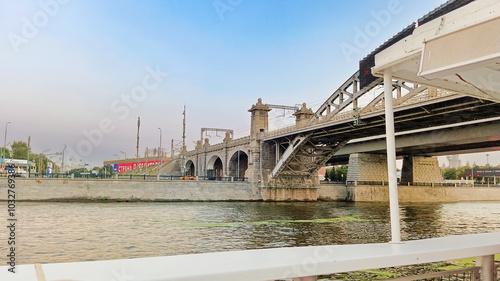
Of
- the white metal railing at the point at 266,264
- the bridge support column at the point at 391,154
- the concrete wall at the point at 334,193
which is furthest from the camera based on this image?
the concrete wall at the point at 334,193

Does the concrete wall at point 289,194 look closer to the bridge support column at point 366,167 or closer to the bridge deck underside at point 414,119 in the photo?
the bridge deck underside at point 414,119

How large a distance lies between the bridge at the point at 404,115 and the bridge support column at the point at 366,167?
0.58 feet

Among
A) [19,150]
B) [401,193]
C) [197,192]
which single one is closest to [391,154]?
[197,192]

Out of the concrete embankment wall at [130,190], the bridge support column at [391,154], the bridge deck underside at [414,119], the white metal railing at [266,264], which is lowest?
the concrete embankment wall at [130,190]

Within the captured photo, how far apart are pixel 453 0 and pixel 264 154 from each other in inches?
1647

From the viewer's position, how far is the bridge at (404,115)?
13.0 feet

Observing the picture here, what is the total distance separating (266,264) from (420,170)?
71.8 meters

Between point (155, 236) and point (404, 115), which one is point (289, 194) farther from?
point (155, 236)

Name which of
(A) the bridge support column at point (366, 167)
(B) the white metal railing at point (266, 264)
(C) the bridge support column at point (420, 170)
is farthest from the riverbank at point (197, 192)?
(B) the white metal railing at point (266, 264)

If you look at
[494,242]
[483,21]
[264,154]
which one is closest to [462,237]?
[494,242]

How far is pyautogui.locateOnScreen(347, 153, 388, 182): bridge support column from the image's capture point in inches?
2434

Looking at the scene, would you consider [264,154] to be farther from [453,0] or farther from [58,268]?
[58,268]

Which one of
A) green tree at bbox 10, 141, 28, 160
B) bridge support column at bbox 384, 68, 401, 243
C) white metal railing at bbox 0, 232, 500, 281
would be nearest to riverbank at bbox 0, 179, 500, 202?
bridge support column at bbox 384, 68, 401, 243

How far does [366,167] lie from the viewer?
62781 millimetres
